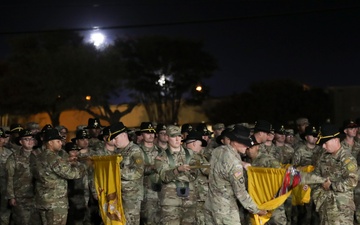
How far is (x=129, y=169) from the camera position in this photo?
465 inches

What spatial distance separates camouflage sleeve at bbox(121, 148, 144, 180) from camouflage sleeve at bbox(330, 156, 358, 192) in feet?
10.7

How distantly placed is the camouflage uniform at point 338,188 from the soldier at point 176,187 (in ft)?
7.25

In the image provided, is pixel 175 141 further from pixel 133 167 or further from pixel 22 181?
pixel 22 181

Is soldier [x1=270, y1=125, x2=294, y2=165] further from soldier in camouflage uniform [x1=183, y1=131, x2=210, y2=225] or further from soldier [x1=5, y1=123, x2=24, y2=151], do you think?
soldier [x1=5, y1=123, x2=24, y2=151]

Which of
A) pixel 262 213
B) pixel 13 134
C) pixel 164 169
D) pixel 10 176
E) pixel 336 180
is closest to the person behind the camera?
pixel 262 213

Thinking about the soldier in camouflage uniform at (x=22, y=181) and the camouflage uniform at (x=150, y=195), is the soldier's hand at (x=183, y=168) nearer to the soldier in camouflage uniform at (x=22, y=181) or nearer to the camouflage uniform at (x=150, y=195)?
the camouflage uniform at (x=150, y=195)

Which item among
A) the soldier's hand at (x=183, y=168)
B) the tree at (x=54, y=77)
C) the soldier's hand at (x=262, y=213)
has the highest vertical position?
the tree at (x=54, y=77)

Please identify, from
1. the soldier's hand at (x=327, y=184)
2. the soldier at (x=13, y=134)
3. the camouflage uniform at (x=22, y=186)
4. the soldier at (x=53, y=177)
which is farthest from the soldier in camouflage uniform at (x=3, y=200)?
the soldier's hand at (x=327, y=184)

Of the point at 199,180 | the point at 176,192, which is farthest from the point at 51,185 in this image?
the point at 199,180

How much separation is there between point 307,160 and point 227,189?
5.22 m

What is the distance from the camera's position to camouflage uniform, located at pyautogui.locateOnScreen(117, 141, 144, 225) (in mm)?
11766

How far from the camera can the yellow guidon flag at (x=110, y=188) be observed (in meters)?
11.8

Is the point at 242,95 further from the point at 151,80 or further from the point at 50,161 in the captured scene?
the point at 50,161

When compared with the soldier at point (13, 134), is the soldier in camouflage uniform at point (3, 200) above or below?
below
